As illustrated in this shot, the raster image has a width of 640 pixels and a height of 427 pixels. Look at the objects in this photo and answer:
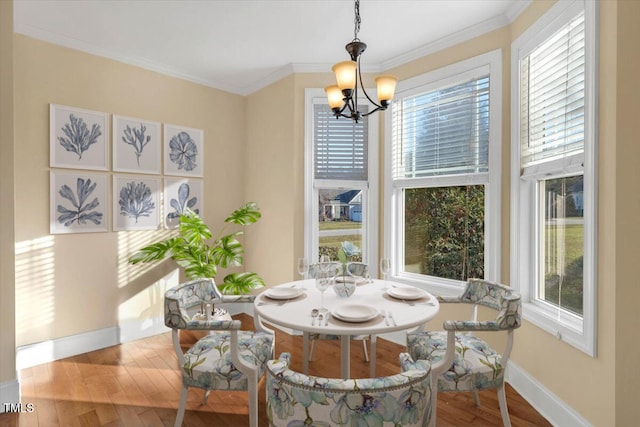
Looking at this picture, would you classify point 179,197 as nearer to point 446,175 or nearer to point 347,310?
point 347,310

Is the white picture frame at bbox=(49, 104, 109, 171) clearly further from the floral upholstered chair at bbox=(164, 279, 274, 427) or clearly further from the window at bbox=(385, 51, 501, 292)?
the window at bbox=(385, 51, 501, 292)

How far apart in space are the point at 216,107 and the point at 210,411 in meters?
3.22

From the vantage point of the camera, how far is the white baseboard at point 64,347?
2.84 meters

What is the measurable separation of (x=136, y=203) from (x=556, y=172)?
11.9ft

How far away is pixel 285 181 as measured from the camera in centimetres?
372

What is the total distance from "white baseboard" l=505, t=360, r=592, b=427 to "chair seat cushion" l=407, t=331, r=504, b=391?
21.4 inches

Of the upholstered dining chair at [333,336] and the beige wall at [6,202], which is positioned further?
the upholstered dining chair at [333,336]

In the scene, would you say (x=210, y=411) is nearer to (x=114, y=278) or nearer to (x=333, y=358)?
(x=333, y=358)

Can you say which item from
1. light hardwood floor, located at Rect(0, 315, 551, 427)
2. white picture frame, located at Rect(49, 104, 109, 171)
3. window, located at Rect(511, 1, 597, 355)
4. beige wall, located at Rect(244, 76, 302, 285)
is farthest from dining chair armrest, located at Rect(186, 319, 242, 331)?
white picture frame, located at Rect(49, 104, 109, 171)

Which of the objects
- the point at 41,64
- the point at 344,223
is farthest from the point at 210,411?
the point at 41,64

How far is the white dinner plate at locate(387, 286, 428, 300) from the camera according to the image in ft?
6.86

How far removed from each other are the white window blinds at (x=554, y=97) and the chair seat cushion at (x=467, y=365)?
133 cm

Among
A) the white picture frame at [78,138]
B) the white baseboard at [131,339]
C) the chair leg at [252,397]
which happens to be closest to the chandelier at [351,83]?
the chair leg at [252,397]

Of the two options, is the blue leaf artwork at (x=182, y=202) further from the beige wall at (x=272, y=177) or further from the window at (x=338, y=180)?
the window at (x=338, y=180)
